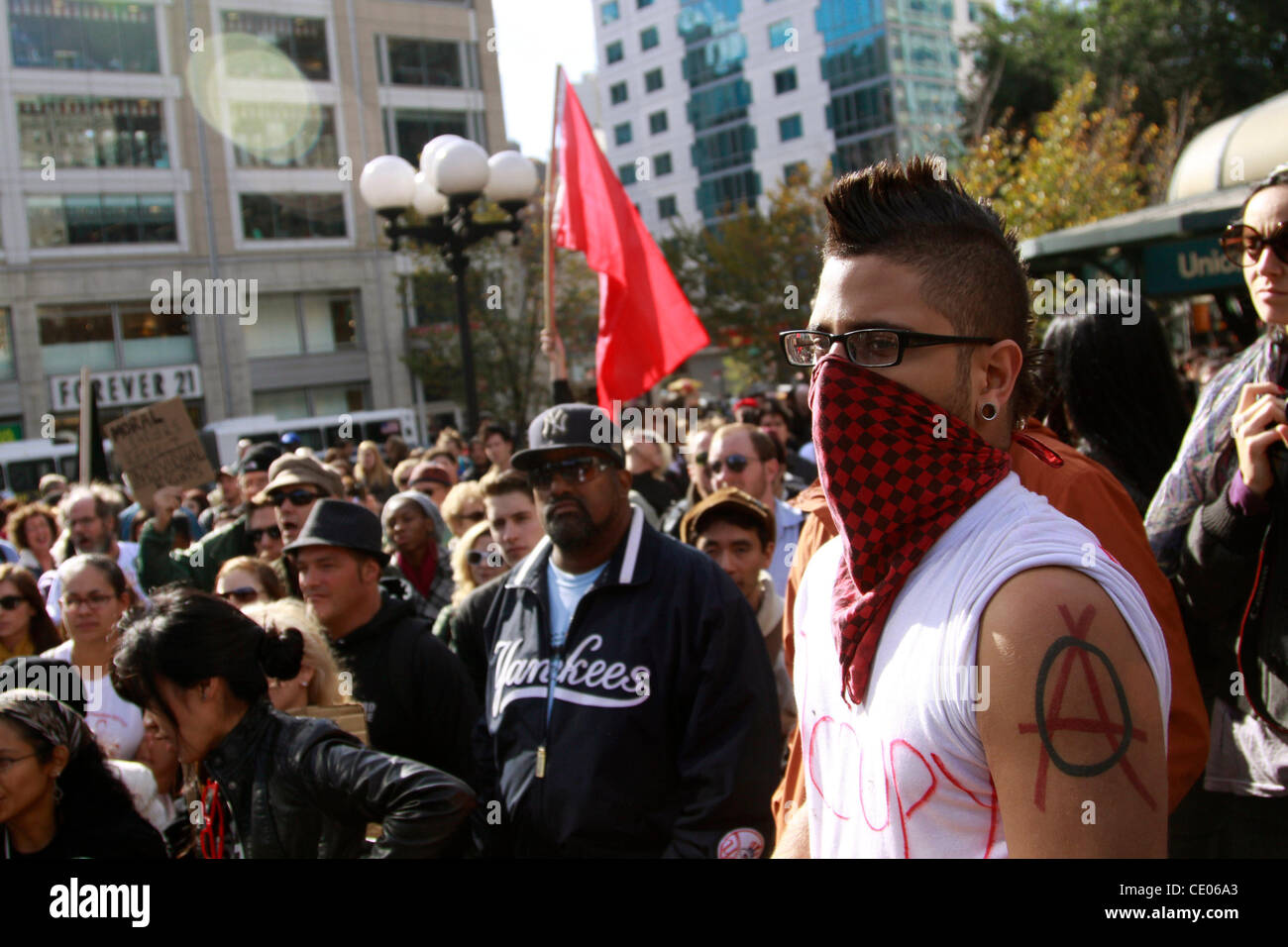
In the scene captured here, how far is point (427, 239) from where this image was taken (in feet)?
28.8

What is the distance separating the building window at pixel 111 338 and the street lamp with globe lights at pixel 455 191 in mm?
28802

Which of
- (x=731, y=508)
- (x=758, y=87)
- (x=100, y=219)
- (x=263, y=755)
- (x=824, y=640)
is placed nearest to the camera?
(x=824, y=640)

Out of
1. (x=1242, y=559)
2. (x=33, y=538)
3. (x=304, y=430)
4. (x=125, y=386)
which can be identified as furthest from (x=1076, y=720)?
(x=125, y=386)

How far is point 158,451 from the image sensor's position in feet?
28.8

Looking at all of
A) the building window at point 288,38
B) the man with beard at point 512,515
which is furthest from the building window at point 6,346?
the man with beard at point 512,515

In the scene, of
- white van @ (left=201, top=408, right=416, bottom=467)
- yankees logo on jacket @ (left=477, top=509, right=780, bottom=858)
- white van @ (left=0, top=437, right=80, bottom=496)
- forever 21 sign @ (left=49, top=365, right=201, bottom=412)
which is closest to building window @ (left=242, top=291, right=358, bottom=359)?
forever 21 sign @ (left=49, top=365, right=201, bottom=412)

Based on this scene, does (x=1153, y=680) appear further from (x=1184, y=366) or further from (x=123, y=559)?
(x=1184, y=366)

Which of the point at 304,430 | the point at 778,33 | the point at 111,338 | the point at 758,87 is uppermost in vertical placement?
the point at 778,33

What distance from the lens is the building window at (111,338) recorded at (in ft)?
111

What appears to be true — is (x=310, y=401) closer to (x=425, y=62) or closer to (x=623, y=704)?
(x=425, y=62)

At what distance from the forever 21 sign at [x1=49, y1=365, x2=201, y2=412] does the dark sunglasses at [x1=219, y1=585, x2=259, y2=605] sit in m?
31.2

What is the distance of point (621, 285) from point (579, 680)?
4.30 metres

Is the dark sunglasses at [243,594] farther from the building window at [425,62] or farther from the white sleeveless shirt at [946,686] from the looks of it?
the building window at [425,62]
